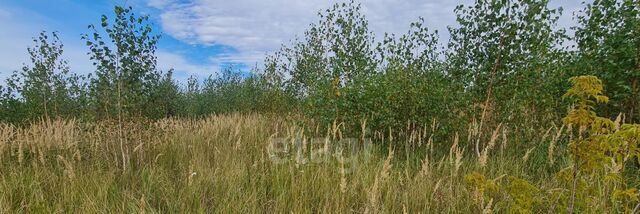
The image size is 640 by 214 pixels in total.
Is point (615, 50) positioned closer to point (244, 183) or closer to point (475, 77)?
point (475, 77)

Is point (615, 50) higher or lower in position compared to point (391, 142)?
higher

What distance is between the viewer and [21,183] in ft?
11.9

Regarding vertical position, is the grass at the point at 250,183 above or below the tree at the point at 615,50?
below

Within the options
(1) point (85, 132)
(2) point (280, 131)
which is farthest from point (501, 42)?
(1) point (85, 132)

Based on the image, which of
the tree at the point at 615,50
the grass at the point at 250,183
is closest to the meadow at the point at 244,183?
the grass at the point at 250,183

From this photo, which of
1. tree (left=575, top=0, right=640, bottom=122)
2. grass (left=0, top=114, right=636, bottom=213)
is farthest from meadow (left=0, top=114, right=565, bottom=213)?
tree (left=575, top=0, right=640, bottom=122)

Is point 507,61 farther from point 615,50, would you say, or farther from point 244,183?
point 244,183

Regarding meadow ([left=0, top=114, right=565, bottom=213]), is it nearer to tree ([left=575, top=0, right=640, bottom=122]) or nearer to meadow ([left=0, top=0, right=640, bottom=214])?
meadow ([left=0, top=0, right=640, bottom=214])

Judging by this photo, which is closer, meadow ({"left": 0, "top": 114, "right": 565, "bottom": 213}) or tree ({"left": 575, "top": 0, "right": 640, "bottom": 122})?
meadow ({"left": 0, "top": 114, "right": 565, "bottom": 213})

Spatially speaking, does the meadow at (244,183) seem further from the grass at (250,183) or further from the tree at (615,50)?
the tree at (615,50)

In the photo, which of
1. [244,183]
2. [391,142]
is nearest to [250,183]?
[244,183]

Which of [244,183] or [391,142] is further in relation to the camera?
[391,142]

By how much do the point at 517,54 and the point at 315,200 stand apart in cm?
A: 346

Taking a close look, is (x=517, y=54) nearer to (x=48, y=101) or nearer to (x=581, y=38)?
(x=581, y=38)
